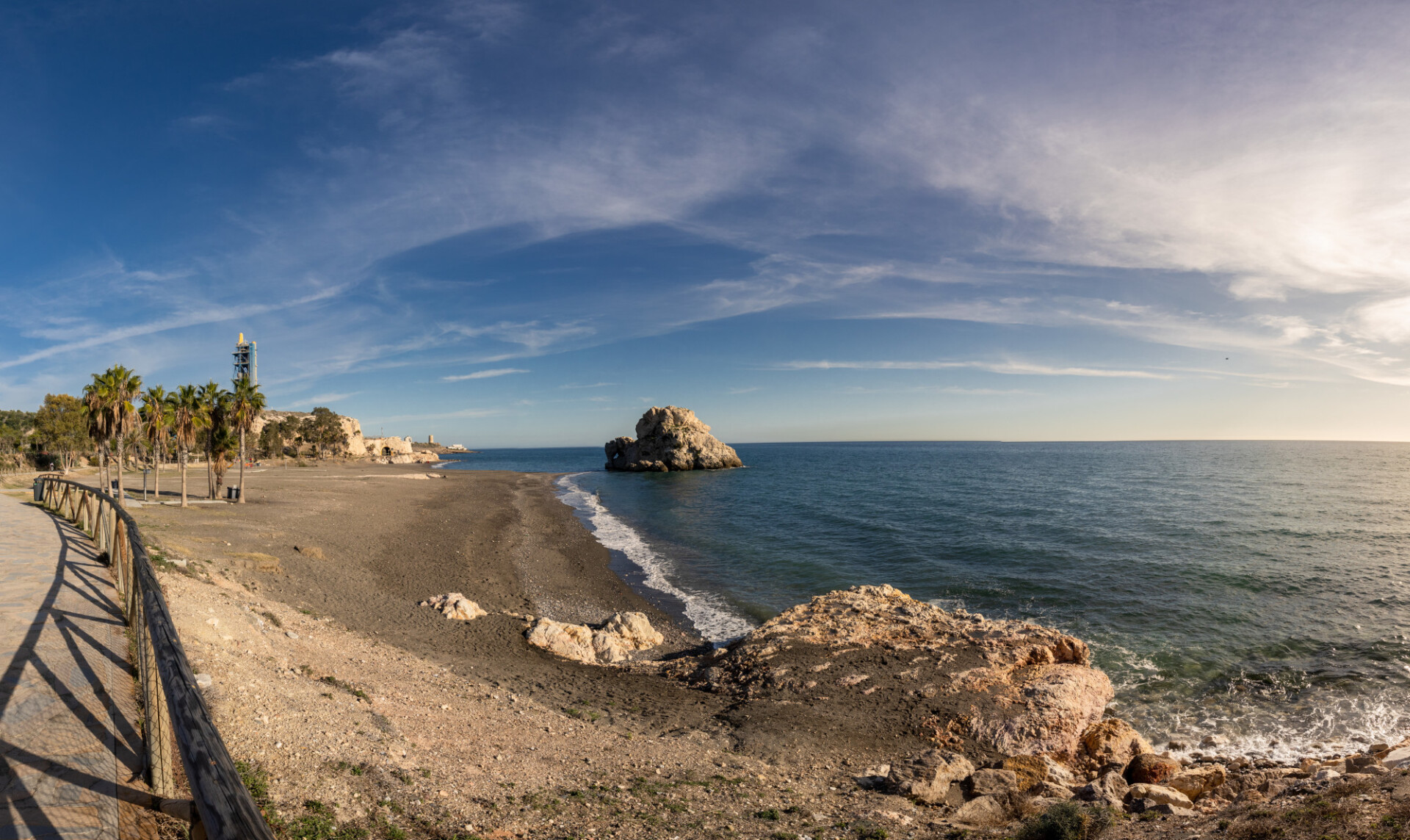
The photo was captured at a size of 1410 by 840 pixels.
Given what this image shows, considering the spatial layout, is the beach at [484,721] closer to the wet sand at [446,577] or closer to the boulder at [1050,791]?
the wet sand at [446,577]

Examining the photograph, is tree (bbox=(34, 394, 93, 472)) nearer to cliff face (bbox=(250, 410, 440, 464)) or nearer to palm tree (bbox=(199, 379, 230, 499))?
palm tree (bbox=(199, 379, 230, 499))

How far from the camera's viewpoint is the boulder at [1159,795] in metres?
9.99

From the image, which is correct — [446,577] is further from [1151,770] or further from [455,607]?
[1151,770]

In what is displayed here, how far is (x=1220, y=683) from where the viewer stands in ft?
55.4

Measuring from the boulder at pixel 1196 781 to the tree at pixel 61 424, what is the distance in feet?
287

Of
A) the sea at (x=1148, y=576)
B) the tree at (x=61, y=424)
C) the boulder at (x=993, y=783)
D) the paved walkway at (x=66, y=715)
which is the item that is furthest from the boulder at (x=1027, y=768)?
the tree at (x=61, y=424)

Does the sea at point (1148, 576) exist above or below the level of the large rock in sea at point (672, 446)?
below

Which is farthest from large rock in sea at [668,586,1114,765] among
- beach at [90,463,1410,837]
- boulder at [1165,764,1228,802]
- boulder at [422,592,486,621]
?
boulder at [422,592,486,621]

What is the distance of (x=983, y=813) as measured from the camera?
9617 mm

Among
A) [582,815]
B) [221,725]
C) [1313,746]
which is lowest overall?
[1313,746]

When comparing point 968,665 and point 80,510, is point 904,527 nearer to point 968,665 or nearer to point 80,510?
point 968,665

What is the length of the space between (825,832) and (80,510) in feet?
80.8

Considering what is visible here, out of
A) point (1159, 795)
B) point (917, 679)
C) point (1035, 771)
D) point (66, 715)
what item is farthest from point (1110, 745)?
point (66, 715)

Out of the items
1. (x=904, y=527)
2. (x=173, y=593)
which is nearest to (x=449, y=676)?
(x=173, y=593)
